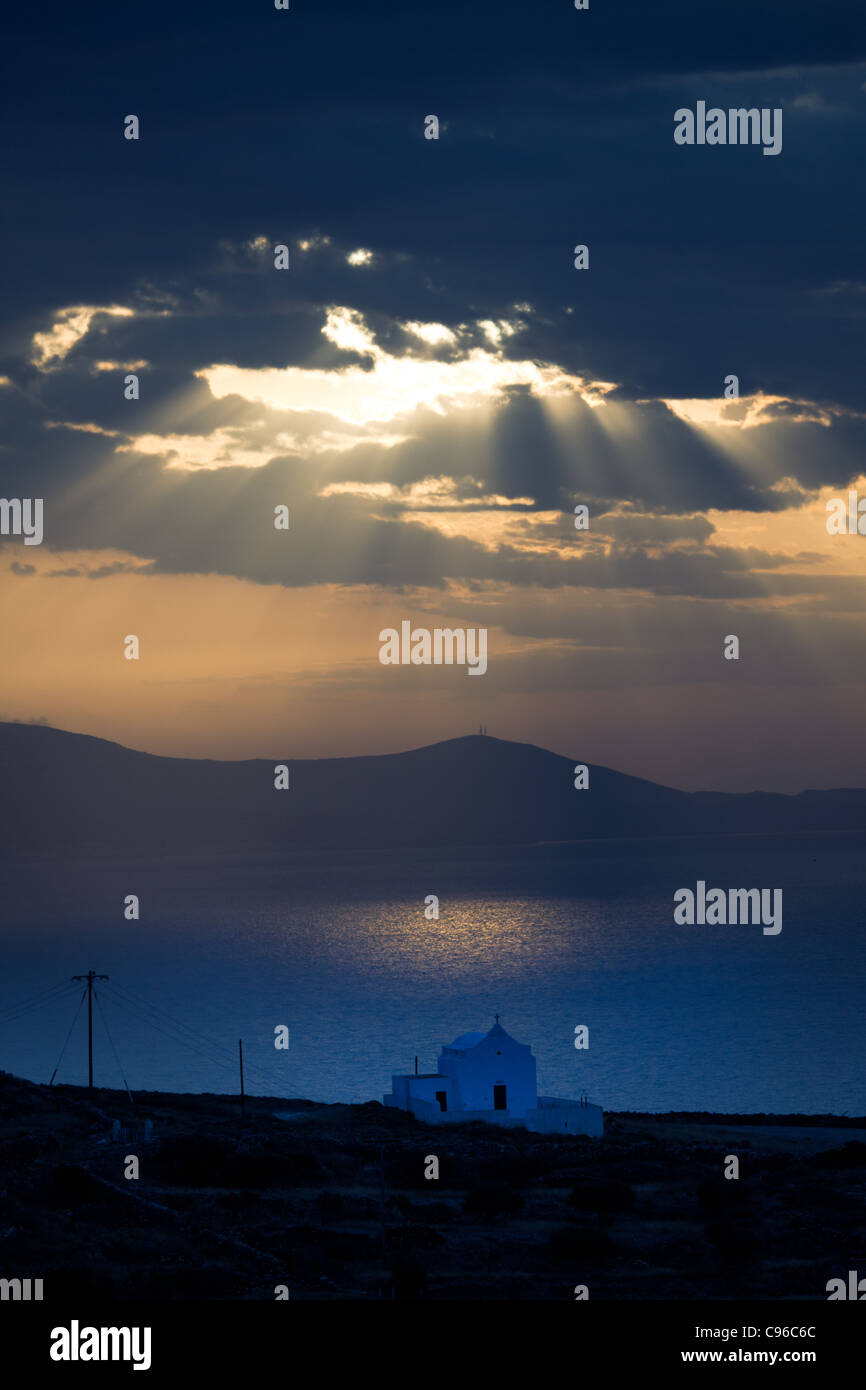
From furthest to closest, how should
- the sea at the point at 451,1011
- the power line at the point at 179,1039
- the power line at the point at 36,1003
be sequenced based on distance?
the power line at the point at 36,1003
the power line at the point at 179,1039
the sea at the point at 451,1011

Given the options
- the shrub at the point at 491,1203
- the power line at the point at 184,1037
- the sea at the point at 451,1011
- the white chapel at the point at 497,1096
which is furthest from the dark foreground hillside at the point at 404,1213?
the power line at the point at 184,1037

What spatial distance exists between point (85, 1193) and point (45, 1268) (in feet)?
19.0

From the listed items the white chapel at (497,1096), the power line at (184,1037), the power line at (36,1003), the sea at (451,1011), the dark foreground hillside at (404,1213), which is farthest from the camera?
the power line at (36,1003)

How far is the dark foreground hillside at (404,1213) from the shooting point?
83.1 ft

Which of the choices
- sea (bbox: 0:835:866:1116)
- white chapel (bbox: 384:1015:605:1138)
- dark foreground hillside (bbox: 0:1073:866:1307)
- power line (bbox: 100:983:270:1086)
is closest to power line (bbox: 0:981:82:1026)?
sea (bbox: 0:835:866:1116)

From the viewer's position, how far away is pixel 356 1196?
3297 cm

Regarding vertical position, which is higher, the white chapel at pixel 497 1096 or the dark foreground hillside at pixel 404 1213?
the white chapel at pixel 497 1096

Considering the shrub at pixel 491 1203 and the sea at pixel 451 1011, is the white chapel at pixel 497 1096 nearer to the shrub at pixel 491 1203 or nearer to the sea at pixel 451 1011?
the shrub at pixel 491 1203

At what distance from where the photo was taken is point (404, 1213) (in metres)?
31.4

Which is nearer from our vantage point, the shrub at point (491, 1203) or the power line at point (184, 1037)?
the shrub at point (491, 1203)

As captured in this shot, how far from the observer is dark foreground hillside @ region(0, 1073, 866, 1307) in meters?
25.3

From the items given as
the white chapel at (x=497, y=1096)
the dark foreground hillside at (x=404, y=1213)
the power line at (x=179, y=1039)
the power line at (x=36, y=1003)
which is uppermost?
the power line at (x=36, y=1003)
